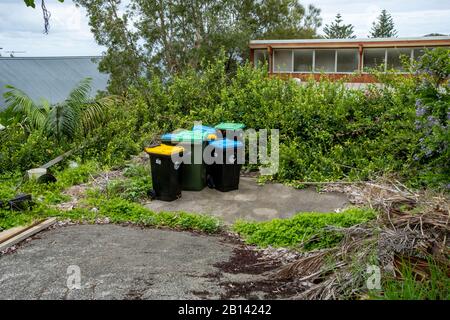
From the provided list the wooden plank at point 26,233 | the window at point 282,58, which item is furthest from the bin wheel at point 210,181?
the window at point 282,58

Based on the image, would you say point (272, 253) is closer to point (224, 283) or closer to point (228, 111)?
point (224, 283)

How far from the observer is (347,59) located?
2739 cm

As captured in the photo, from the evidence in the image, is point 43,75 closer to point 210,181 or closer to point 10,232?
point 210,181

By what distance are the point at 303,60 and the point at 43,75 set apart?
14.7 meters

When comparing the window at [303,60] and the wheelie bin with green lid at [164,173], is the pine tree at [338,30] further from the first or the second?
the wheelie bin with green lid at [164,173]

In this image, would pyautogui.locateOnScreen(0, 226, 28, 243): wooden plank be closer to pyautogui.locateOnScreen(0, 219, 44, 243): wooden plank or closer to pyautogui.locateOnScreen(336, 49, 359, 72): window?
pyautogui.locateOnScreen(0, 219, 44, 243): wooden plank

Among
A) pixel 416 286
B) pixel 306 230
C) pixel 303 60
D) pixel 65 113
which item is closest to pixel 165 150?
pixel 306 230

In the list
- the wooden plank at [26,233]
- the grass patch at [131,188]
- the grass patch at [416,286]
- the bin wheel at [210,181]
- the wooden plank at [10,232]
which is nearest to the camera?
the grass patch at [416,286]

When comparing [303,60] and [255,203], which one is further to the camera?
[303,60]

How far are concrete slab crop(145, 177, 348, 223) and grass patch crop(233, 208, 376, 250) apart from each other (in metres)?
0.85

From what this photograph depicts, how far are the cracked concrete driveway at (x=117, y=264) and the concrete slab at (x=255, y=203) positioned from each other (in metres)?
1.01

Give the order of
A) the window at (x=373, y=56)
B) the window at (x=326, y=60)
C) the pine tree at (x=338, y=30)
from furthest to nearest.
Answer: the pine tree at (x=338, y=30)
the window at (x=326, y=60)
the window at (x=373, y=56)

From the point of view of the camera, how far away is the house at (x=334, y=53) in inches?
Answer: 1013

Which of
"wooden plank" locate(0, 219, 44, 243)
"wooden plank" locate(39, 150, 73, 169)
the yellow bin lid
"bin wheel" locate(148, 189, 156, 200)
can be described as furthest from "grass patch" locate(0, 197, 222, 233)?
"wooden plank" locate(39, 150, 73, 169)
